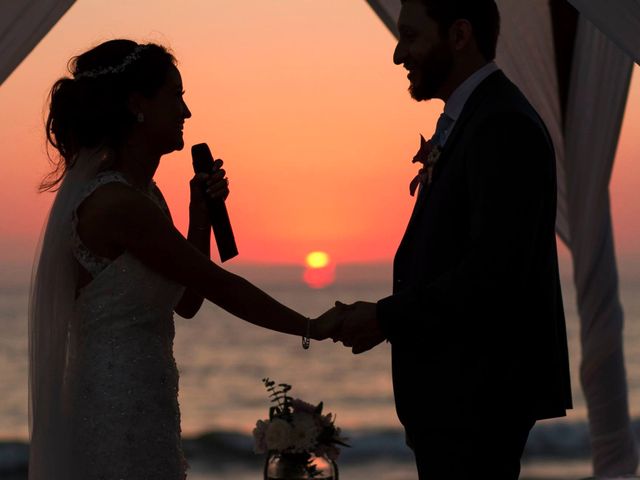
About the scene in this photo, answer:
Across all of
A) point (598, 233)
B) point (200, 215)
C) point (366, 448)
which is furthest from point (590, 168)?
point (366, 448)

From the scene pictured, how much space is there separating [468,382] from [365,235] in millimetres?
22594

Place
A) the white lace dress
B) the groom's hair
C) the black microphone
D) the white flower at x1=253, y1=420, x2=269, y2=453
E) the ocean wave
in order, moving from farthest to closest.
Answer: the ocean wave, the white flower at x1=253, y1=420, x2=269, y2=453, the black microphone, the white lace dress, the groom's hair

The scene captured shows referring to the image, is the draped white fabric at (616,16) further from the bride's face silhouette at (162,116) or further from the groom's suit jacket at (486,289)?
the bride's face silhouette at (162,116)

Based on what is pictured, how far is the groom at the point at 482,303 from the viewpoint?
8.24 ft

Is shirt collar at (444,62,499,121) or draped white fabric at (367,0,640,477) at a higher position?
draped white fabric at (367,0,640,477)

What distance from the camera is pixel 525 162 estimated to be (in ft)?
8.27

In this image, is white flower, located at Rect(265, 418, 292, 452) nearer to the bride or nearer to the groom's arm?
the bride

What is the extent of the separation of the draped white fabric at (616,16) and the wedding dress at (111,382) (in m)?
1.74

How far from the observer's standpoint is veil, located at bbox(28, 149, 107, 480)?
2.94 m

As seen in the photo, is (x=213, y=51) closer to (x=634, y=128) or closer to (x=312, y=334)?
(x=634, y=128)

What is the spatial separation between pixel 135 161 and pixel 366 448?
10230 mm

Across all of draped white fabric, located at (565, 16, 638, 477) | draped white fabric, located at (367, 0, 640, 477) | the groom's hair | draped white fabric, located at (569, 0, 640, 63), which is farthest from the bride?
draped white fabric, located at (565, 16, 638, 477)

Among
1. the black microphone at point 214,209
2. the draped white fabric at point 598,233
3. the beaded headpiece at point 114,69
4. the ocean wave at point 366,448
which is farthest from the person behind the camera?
the ocean wave at point 366,448

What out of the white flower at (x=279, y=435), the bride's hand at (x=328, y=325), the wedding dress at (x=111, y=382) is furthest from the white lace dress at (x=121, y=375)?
the white flower at (x=279, y=435)
